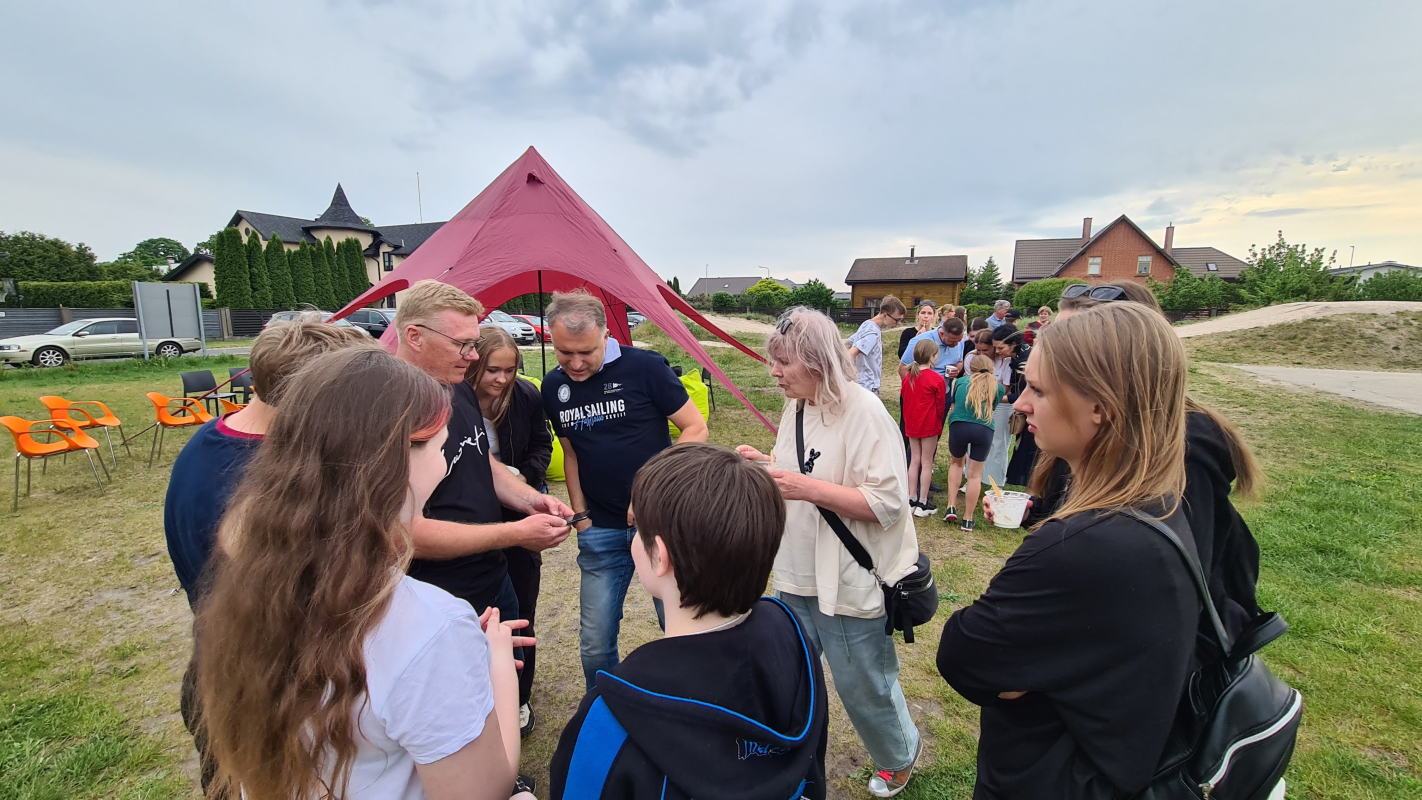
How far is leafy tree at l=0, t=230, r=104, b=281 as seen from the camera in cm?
4050

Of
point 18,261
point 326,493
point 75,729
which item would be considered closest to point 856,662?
point 326,493

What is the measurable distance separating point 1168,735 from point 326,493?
1.58 meters

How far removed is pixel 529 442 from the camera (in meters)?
2.95

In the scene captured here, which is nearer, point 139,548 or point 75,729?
point 75,729

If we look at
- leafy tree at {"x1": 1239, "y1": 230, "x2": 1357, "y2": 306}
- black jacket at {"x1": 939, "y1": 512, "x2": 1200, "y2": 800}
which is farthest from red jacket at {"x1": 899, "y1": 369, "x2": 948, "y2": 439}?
leafy tree at {"x1": 1239, "y1": 230, "x2": 1357, "y2": 306}

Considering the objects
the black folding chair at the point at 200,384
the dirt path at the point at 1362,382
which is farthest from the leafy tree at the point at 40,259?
the dirt path at the point at 1362,382

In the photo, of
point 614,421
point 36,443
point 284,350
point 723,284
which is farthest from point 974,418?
point 723,284

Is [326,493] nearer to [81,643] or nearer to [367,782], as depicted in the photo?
[367,782]

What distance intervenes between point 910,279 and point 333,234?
47.7 metres

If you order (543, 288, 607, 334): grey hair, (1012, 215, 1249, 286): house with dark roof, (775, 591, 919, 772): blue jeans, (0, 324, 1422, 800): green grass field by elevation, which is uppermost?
(1012, 215, 1249, 286): house with dark roof

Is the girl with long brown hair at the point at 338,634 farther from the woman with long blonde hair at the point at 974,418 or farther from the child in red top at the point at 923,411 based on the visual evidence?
the child in red top at the point at 923,411

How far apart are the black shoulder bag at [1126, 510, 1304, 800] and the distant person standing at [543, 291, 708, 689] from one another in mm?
1802

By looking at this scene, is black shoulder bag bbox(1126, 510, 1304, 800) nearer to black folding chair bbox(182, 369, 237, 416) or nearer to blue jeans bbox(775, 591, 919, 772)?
blue jeans bbox(775, 591, 919, 772)

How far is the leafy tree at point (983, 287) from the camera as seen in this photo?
1795 inches
